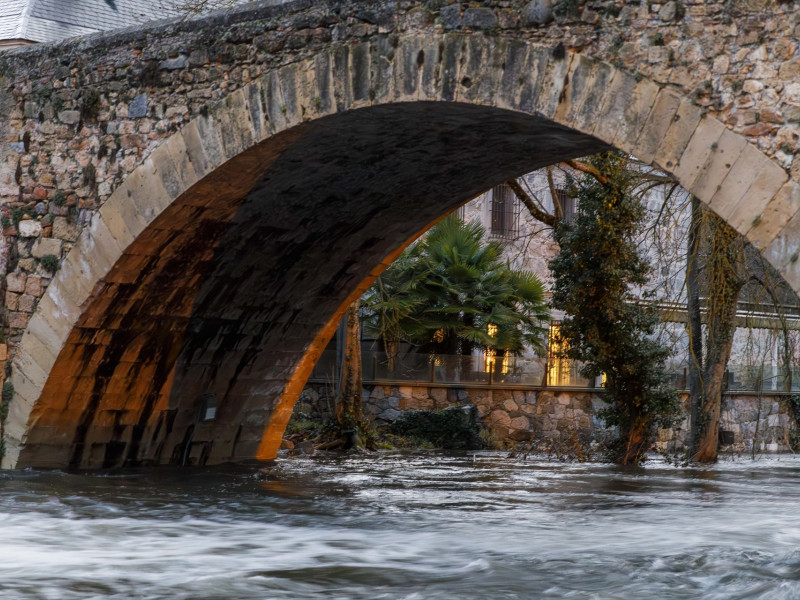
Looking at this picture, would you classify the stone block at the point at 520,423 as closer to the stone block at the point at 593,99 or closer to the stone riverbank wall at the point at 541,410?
the stone riverbank wall at the point at 541,410

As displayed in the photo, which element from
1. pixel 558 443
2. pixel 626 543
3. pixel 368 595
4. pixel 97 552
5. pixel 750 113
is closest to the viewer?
pixel 368 595

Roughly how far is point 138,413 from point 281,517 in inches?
116

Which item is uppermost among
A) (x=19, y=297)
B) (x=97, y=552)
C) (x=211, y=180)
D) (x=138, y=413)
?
(x=211, y=180)

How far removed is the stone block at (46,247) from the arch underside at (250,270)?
1.96ft

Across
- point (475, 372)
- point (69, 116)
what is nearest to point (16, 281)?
point (69, 116)

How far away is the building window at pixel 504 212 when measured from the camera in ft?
76.4

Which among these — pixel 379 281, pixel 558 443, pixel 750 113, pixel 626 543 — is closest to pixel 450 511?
pixel 626 543

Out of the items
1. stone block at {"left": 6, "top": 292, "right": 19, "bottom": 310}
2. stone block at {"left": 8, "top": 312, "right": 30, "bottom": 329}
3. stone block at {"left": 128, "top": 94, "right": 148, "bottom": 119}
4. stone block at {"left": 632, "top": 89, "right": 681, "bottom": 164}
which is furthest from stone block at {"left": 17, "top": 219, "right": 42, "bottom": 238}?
stone block at {"left": 632, "top": 89, "right": 681, "bottom": 164}

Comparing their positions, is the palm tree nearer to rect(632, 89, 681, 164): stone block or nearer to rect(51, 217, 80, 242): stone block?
rect(51, 217, 80, 242): stone block

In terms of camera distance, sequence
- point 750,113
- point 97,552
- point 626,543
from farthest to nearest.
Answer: point 626,543
point 97,552
point 750,113

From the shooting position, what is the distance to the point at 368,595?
5.22 m

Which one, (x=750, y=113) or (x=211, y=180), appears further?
(x=211, y=180)

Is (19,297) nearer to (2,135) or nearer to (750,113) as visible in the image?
(2,135)

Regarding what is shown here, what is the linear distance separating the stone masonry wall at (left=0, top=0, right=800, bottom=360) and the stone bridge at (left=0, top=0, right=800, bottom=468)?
1 centimetres
